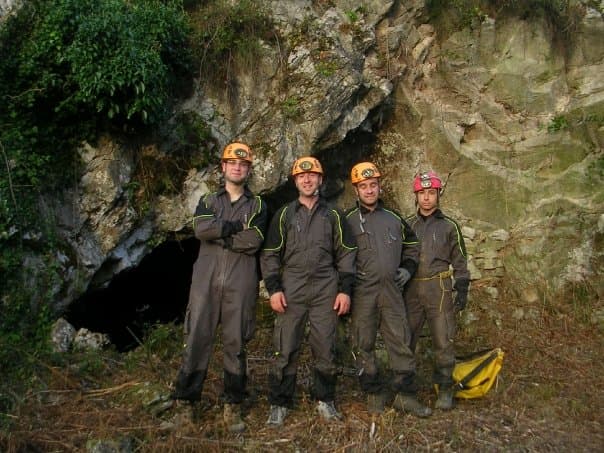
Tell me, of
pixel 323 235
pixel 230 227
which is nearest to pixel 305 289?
pixel 323 235

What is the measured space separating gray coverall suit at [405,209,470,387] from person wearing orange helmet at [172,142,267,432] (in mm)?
1552

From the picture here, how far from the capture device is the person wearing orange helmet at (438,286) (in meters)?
4.71

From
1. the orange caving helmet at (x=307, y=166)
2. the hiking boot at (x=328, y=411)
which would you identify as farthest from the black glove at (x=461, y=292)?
the orange caving helmet at (x=307, y=166)

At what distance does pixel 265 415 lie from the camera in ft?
14.6

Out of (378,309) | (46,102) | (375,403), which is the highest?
(46,102)

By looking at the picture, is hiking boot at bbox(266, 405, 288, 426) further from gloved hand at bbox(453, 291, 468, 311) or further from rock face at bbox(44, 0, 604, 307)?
rock face at bbox(44, 0, 604, 307)

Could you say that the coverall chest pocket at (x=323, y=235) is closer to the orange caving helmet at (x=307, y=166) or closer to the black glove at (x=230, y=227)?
the orange caving helmet at (x=307, y=166)

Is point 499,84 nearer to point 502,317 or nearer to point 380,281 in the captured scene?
point 502,317

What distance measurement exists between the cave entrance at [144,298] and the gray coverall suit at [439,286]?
3.57m

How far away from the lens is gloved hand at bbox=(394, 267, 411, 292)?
4445 millimetres

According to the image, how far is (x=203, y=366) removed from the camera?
4.14m

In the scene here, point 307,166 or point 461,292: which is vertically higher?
point 307,166

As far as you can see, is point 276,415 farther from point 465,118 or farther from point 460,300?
point 465,118

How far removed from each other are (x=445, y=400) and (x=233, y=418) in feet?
6.42
